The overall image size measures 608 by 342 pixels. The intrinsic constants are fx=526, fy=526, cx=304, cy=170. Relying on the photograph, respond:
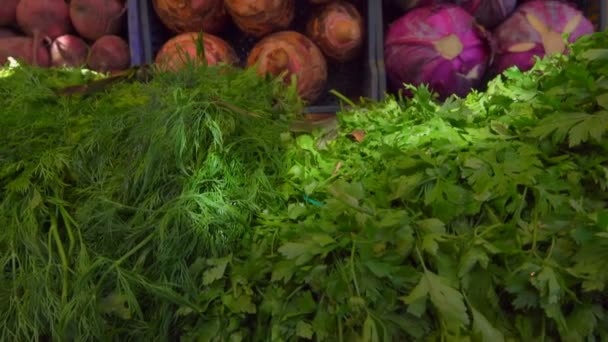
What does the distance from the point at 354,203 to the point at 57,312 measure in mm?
581

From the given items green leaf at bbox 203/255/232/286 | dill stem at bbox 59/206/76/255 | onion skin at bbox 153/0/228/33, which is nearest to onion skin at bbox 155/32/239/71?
onion skin at bbox 153/0/228/33

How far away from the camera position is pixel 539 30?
2217mm

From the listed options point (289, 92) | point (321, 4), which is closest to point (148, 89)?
point (289, 92)

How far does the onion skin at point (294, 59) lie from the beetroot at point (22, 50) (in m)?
1.02

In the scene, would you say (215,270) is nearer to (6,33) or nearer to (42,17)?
(42,17)

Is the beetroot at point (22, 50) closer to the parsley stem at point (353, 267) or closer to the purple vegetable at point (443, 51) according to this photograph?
the purple vegetable at point (443, 51)

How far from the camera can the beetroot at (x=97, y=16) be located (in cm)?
245

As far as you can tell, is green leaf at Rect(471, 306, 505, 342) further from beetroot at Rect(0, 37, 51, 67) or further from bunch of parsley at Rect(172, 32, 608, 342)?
beetroot at Rect(0, 37, 51, 67)

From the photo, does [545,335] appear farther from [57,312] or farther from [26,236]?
[26,236]

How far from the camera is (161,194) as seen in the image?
1.08m

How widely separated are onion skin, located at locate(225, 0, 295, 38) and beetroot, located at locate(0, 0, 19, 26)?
110 centimetres

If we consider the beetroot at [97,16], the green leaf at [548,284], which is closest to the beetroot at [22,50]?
the beetroot at [97,16]

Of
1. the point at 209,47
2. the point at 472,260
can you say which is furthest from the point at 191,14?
the point at 472,260

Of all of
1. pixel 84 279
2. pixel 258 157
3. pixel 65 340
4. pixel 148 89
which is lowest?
pixel 65 340
